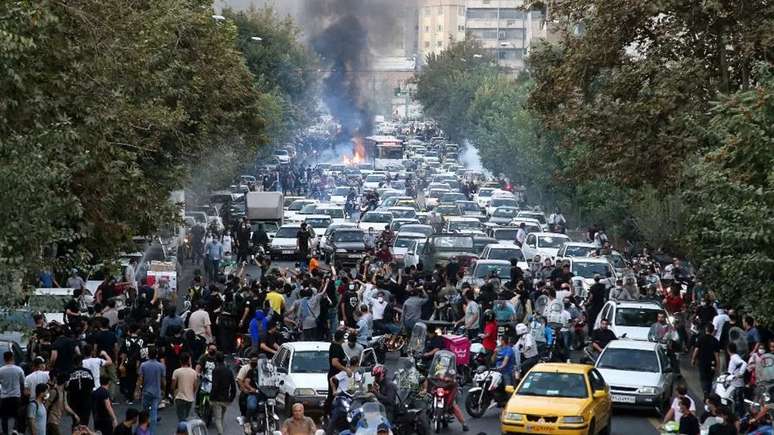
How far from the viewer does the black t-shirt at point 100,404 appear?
72.0 ft

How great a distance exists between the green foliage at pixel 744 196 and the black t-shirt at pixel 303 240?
86.2ft

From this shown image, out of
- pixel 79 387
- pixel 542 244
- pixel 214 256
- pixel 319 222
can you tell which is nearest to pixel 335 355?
pixel 79 387

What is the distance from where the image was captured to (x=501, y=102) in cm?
10456

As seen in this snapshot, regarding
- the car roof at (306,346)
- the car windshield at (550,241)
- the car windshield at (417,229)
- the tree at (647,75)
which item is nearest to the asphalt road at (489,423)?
the car roof at (306,346)

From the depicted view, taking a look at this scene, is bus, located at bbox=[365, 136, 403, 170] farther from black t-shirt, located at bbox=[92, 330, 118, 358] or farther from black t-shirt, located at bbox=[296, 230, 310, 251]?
black t-shirt, located at bbox=[92, 330, 118, 358]

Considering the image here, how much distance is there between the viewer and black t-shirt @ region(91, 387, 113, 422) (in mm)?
21938

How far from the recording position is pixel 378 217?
204ft

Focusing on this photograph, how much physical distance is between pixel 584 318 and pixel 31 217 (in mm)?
19060

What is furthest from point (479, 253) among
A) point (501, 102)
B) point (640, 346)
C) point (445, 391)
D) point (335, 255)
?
point (501, 102)

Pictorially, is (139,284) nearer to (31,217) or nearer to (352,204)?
(31,217)

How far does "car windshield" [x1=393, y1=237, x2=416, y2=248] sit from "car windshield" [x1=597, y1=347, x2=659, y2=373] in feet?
74.6

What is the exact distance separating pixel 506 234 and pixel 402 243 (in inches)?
228

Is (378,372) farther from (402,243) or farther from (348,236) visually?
(348,236)

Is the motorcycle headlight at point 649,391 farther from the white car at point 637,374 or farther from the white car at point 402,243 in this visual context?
the white car at point 402,243
